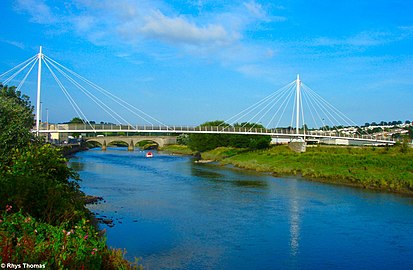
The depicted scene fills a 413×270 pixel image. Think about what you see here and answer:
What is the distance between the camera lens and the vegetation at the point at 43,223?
5.29 metres

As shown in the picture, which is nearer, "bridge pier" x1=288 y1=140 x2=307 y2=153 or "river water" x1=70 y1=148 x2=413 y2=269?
"river water" x1=70 y1=148 x2=413 y2=269

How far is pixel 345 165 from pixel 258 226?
17088mm

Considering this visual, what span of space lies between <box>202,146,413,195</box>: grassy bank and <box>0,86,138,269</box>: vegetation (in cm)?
1841

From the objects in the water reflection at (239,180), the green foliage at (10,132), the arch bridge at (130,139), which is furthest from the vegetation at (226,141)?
the green foliage at (10,132)

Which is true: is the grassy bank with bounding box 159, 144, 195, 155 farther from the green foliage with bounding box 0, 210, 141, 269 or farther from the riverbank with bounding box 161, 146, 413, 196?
the green foliage with bounding box 0, 210, 141, 269

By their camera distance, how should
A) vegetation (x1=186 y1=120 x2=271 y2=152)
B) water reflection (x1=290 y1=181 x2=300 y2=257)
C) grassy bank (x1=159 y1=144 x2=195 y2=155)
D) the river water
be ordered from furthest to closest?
grassy bank (x1=159 y1=144 x2=195 y2=155) < vegetation (x1=186 y1=120 x2=271 y2=152) < water reflection (x1=290 y1=181 x2=300 y2=257) < the river water

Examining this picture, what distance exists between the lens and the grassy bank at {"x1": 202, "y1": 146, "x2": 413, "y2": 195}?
2428 cm

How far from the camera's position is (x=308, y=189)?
76.6 feet

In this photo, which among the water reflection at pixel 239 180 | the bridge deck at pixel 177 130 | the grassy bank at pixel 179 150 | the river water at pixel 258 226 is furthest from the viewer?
the grassy bank at pixel 179 150

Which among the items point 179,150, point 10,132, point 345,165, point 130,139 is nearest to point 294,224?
point 10,132

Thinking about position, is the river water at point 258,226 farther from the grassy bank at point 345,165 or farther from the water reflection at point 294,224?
the grassy bank at point 345,165

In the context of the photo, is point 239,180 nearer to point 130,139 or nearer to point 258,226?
point 258,226

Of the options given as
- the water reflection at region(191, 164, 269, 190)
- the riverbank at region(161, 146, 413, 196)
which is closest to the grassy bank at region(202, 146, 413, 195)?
the riverbank at region(161, 146, 413, 196)

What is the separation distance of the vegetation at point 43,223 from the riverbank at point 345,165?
1825cm
